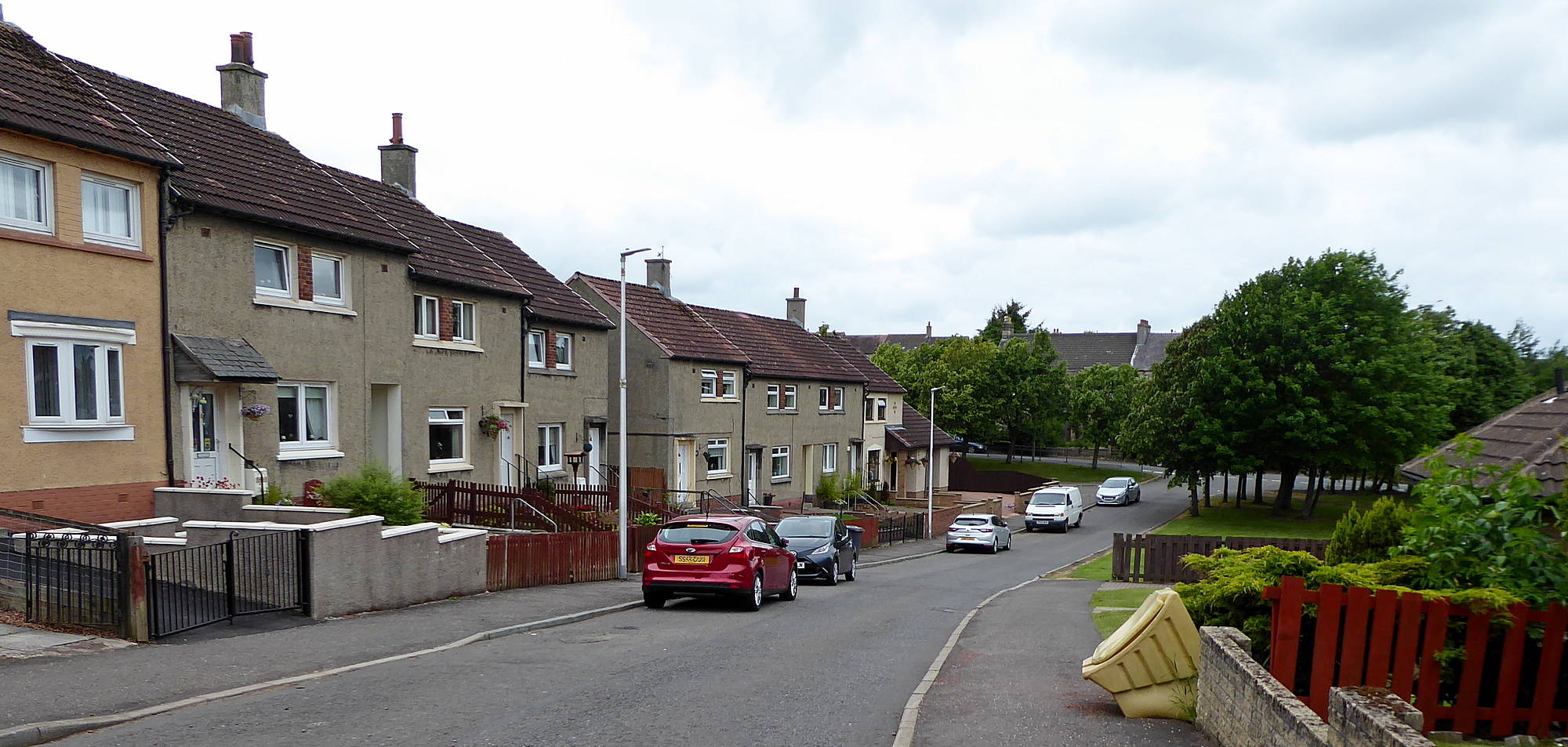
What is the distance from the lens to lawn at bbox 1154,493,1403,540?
41219 mm

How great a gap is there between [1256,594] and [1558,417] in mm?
6295

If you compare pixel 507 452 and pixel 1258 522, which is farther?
pixel 1258 522

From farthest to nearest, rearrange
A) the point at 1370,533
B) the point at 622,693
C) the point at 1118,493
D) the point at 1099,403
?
the point at 1099,403, the point at 1118,493, the point at 1370,533, the point at 622,693

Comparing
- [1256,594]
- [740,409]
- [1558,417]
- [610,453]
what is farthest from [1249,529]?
[1256,594]

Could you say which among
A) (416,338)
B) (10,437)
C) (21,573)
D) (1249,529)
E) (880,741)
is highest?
(416,338)

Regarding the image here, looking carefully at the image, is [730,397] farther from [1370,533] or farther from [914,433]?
[1370,533]

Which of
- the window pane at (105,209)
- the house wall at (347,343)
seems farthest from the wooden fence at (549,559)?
the window pane at (105,209)

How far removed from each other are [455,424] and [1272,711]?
2040 centimetres

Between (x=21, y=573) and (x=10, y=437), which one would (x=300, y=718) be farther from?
(x=10, y=437)

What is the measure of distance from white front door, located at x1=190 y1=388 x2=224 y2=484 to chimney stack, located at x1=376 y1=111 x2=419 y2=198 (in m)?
12.1

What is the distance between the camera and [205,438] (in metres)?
17.0

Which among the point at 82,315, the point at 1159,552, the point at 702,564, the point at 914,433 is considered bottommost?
the point at 1159,552

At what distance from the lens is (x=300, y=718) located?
28.1 ft

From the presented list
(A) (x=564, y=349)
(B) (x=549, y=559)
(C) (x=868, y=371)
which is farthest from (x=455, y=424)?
(C) (x=868, y=371)
